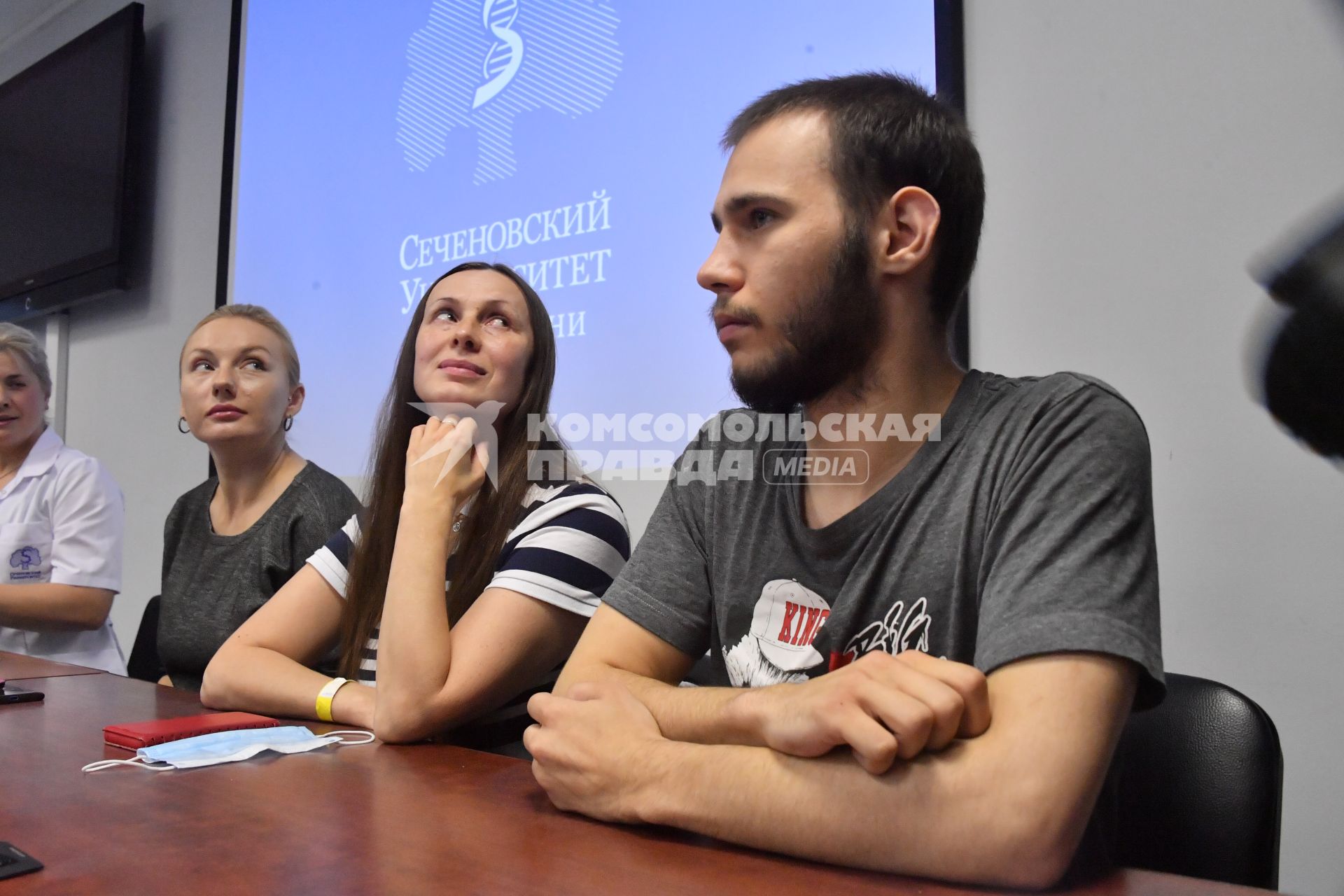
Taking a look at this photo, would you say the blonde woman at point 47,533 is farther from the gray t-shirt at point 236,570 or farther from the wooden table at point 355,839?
the wooden table at point 355,839

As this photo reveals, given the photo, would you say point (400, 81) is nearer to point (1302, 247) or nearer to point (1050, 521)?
point (1050, 521)

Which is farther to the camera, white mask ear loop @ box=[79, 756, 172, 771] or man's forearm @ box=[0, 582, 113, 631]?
man's forearm @ box=[0, 582, 113, 631]

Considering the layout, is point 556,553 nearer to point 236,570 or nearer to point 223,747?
point 223,747

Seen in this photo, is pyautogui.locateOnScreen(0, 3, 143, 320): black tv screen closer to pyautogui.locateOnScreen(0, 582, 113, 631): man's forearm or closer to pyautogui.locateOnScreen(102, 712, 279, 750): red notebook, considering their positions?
pyautogui.locateOnScreen(0, 582, 113, 631): man's forearm

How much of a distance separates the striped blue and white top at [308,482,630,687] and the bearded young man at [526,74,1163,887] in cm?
25

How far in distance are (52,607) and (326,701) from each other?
1399mm

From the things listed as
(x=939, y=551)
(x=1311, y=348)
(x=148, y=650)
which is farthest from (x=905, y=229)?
(x=148, y=650)


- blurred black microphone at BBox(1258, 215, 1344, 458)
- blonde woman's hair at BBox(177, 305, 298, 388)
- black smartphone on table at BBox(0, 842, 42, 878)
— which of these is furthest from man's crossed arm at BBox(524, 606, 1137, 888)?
blonde woman's hair at BBox(177, 305, 298, 388)

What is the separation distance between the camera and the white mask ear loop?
3.32 ft

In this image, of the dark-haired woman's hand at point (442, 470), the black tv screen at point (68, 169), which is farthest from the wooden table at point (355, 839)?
the black tv screen at point (68, 169)

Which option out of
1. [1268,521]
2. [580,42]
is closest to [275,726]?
[1268,521]

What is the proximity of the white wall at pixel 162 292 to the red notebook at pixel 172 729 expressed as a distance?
2.57 m

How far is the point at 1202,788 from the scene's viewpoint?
958 mm

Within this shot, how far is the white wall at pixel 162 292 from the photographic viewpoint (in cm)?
360
